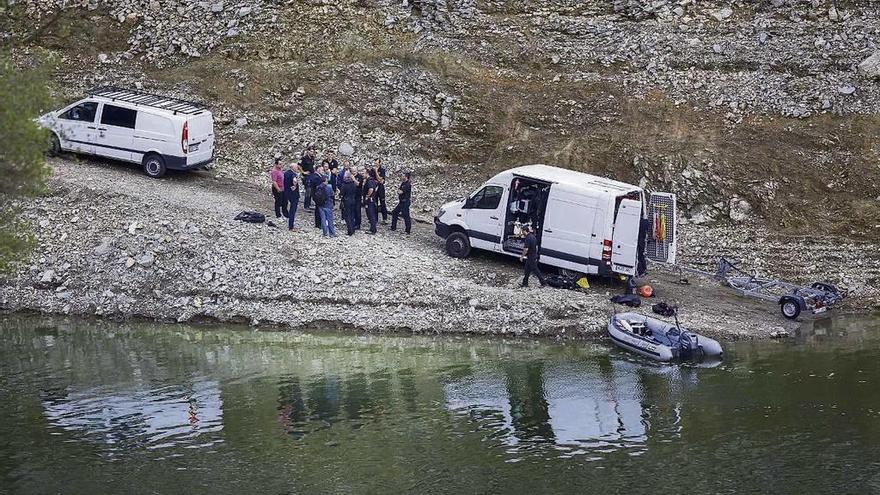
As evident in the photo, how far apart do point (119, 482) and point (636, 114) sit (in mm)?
19596

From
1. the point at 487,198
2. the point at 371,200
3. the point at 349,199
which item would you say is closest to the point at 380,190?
the point at 371,200

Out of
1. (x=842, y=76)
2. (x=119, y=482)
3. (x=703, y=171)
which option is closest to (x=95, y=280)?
(x=119, y=482)

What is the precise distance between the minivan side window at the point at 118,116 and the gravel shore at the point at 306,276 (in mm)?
1696

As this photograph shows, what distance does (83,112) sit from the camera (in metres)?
29.1

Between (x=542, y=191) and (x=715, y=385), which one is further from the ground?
(x=542, y=191)

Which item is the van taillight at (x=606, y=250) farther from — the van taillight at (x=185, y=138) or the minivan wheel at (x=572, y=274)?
the van taillight at (x=185, y=138)

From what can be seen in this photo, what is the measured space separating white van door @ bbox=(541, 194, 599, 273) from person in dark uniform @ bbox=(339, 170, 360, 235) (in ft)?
15.3

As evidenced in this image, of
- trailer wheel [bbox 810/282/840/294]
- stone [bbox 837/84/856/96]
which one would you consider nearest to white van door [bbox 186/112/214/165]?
trailer wheel [bbox 810/282/840/294]

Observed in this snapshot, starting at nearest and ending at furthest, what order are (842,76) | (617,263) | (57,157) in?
(617,263) → (57,157) → (842,76)

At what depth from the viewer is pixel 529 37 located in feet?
114

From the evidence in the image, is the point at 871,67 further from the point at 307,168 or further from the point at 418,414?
the point at 418,414

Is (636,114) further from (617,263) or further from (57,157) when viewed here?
(57,157)

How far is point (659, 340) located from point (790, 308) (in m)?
3.76

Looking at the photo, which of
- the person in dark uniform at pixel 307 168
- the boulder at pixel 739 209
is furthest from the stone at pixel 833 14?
the person in dark uniform at pixel 307 168
